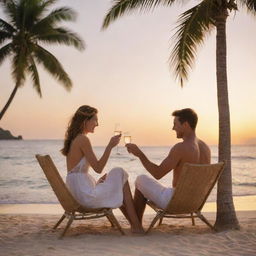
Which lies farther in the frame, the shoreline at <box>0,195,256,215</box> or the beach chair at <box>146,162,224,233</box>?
the shoreline at <box>0,195,256,215</box>

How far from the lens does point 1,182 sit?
27.5 meters

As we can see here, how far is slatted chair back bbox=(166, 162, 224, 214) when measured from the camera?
5680mm

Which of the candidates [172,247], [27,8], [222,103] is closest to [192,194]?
[172,247]

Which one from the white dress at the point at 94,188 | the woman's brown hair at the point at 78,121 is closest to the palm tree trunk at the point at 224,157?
the white dress at the point at 94,188

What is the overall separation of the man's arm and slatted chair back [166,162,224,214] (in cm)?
30

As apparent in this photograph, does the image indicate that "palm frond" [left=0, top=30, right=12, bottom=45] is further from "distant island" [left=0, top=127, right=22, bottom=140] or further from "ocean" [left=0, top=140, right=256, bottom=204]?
"distant island" [left=0, top=127, right=22, bottom=140]

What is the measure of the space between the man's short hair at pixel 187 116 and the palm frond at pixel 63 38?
1417 centimetres

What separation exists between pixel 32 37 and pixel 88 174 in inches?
567

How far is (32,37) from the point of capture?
19422mm

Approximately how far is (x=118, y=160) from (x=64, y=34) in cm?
2968

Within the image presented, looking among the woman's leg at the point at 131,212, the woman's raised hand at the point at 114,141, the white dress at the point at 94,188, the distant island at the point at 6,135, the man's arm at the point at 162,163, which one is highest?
the woman's raised hand at the point at 114,141

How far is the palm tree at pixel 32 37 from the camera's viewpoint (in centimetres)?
1880

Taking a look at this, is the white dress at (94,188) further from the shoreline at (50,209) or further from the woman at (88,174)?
the shoreline at (50,209)

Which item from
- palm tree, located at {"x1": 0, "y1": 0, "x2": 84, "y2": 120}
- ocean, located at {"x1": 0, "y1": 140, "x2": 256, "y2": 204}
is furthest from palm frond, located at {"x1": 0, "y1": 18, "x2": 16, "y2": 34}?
ocean, located at {"x1": 0, "y1": 140, "x2": 256, "y2": 204}
